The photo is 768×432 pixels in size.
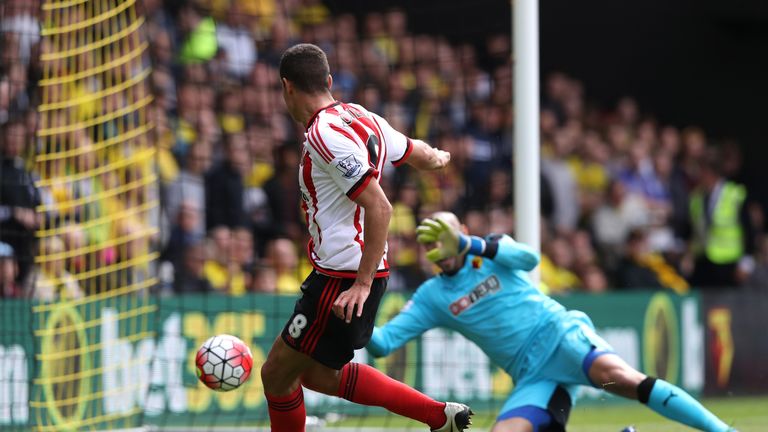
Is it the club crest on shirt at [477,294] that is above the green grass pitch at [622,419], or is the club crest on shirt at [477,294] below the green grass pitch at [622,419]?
above

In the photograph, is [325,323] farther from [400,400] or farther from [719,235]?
[719,235]

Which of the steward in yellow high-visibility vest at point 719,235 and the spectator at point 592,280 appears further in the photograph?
the steward in yellow high-visibility vest at point 719,235

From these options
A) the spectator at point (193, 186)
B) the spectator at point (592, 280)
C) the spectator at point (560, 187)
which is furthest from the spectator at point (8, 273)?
the spectator at point (560, 187)

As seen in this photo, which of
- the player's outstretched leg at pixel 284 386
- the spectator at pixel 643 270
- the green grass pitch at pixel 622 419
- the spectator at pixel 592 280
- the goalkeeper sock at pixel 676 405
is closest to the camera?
the player's outstretched leg at pixel 284 386

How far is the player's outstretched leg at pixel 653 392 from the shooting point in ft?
21.8

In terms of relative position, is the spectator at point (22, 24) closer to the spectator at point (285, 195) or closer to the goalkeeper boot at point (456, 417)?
the spectator at point (285, 195)

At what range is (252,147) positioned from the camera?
11789 millimetres

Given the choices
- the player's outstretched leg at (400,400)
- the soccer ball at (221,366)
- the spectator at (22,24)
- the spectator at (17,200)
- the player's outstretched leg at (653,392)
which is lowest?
the player's outstretched leg at (653,392)

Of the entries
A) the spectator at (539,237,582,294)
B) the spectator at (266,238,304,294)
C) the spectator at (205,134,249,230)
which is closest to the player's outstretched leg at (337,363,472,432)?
the spectator at (266,238,304,294)

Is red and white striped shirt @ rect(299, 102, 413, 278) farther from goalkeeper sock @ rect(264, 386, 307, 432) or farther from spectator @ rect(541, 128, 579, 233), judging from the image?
spectator @ rect(541, 128, 579, 233)

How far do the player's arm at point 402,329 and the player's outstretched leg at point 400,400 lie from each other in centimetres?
80

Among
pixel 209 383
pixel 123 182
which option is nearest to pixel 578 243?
pixel 123 182

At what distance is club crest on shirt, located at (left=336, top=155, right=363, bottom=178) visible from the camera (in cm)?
565

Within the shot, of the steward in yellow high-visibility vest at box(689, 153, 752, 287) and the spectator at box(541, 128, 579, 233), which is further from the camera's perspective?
the steward in yellow high-visibility vest at box(689, 153, 752, 287)
